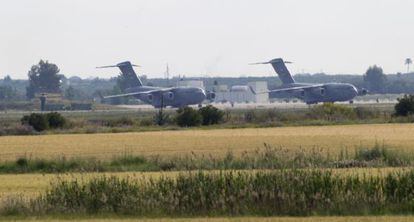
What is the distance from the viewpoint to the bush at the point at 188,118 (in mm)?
90250

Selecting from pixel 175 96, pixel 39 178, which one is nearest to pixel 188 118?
pixel 39 178

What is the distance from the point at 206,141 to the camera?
2653 inches

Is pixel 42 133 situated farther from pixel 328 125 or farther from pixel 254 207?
pixel 254 207

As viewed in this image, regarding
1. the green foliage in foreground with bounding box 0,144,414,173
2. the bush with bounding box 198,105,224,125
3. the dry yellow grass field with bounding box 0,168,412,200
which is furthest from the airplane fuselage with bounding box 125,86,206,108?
the dry yellow grass field with bounding box 0,168,412,200

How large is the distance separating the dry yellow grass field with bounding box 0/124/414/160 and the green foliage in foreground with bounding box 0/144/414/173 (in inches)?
207

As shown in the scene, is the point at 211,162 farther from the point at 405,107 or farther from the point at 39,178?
the point at 405,107

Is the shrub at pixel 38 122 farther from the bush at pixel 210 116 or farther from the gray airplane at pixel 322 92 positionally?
the gray airplane at pixel 322 92

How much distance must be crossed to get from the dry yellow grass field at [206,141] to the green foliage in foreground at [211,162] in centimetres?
526

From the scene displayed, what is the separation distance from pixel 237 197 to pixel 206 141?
119 ft

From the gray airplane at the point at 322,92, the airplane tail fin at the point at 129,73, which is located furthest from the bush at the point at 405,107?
the airplane tail fin at the point at 129,73

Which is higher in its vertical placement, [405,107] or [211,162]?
[405,107]

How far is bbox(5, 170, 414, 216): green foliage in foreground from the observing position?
30625 mm

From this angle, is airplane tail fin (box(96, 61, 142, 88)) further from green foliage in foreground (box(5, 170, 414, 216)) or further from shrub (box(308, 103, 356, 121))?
green foliage in foreground (box(5, 170, 414, 216))

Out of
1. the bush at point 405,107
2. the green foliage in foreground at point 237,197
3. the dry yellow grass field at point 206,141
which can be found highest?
the bush at point 405,107
